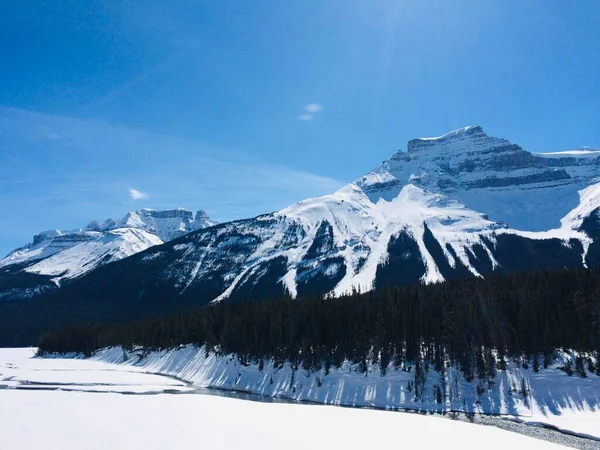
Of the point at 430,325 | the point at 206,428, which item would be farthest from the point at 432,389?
the point at 206,428

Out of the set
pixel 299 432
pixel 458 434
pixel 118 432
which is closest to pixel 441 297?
pixel 458 434

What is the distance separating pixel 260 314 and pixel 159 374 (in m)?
24.0

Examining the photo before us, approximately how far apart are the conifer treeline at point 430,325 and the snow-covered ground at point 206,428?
87.4ft

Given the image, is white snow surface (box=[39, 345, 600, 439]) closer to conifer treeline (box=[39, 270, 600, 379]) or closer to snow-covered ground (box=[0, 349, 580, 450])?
conifer treeline (box=[39, 270, 600, 379])

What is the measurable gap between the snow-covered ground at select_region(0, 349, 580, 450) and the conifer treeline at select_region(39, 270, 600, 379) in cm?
2663

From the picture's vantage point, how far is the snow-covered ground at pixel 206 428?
26.0m

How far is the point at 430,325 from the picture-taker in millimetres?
69500

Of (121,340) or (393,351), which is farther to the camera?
(121,340)

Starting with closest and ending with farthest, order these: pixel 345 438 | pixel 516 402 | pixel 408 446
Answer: pixel 408 446 → pixel 345 438 → pixel 516 402

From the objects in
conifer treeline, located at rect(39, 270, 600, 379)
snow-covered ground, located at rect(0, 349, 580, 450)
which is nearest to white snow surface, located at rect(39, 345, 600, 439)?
conifer treeline, located at rect(39, 270, 600, 379)

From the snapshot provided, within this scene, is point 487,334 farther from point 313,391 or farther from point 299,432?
point 299,432

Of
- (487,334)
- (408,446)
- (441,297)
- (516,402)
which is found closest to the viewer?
(408,446)

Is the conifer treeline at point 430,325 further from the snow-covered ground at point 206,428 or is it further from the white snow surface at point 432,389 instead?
the snow-covered ground at point 206,428

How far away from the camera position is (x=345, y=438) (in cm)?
2822
